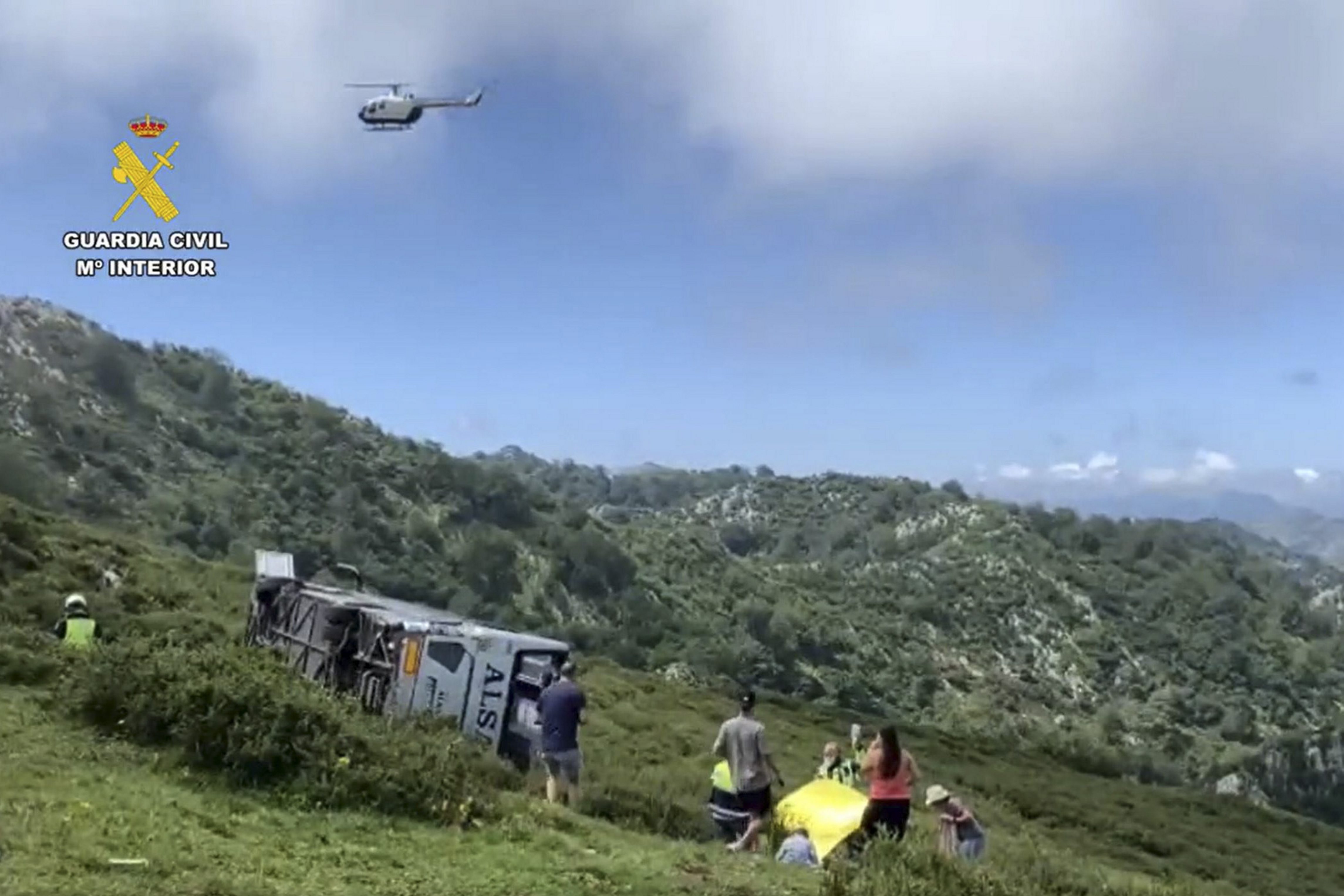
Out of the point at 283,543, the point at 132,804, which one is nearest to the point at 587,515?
the point at 283,543

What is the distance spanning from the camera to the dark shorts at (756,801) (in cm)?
1356

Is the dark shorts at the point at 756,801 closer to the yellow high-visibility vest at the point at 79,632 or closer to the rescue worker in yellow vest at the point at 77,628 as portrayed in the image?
the rescue worker in yellow vest at the point at 77,628

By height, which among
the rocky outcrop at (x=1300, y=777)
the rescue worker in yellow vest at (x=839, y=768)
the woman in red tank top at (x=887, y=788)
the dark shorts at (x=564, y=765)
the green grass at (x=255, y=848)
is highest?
the woman in red tank top at (x=887, y=788)

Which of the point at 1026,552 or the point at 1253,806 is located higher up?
the point at 1026,552

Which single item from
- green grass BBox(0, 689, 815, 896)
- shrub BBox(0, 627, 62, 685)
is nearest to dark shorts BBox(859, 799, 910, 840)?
green grass BBox(0, 689, 815, 896)

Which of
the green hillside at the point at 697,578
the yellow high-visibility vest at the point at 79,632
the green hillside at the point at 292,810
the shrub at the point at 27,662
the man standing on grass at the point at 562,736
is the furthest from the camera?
the green hillside at the point at 697,578

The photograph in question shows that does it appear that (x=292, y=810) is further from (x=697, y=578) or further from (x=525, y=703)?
(x=697, y=578)

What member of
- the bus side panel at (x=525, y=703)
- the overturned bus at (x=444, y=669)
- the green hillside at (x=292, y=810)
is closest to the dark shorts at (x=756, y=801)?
the green hillside at (x=292, y=810)

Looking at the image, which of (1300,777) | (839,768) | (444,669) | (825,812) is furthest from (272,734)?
(1300,777)

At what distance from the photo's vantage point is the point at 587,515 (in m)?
104

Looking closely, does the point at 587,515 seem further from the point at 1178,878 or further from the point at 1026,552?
the point at 1178,878

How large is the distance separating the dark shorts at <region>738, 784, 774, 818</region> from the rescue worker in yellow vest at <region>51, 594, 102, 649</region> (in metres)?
8.76

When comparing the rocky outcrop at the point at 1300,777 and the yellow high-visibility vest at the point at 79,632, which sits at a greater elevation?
the yellow high-visibility vest at the point at 79,632

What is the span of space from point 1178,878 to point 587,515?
80338 millimetres
